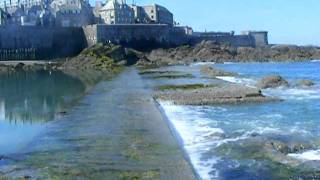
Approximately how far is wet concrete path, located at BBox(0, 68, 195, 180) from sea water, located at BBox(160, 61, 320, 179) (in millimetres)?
722

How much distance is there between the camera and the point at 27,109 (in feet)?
87.1

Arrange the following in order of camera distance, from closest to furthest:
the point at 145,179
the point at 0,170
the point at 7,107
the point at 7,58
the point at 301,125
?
the point at 145,179 < the point at 0,170 < the point at 301,125 < the point at 7,107 < the point at 7,58

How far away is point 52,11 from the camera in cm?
11606

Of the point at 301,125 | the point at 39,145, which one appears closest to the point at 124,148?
the point at 39,145

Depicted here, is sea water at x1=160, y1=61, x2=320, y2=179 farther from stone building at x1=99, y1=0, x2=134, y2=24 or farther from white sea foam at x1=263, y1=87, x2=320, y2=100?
stone building at x1=99, y1=0, x2=134, y2=24

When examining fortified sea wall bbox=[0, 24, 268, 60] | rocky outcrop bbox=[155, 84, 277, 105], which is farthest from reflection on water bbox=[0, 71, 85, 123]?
fortified sea wall bbox=[0, 24, 268, 60]

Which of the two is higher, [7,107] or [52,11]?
[52,11]

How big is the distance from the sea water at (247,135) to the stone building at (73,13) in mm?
87242

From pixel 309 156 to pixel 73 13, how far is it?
103m

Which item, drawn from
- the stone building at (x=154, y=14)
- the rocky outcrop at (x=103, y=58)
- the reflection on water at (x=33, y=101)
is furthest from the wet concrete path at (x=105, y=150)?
the stone building at (x=154, y=14)

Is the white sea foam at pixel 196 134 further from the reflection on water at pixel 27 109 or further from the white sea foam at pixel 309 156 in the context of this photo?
the reflection on water at pixel 27 109

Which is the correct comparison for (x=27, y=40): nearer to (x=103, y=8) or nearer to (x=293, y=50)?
(x=103, y=8)

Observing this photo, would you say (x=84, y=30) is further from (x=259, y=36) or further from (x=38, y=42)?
(x=259, y=36)

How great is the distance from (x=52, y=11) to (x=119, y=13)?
678 inches
